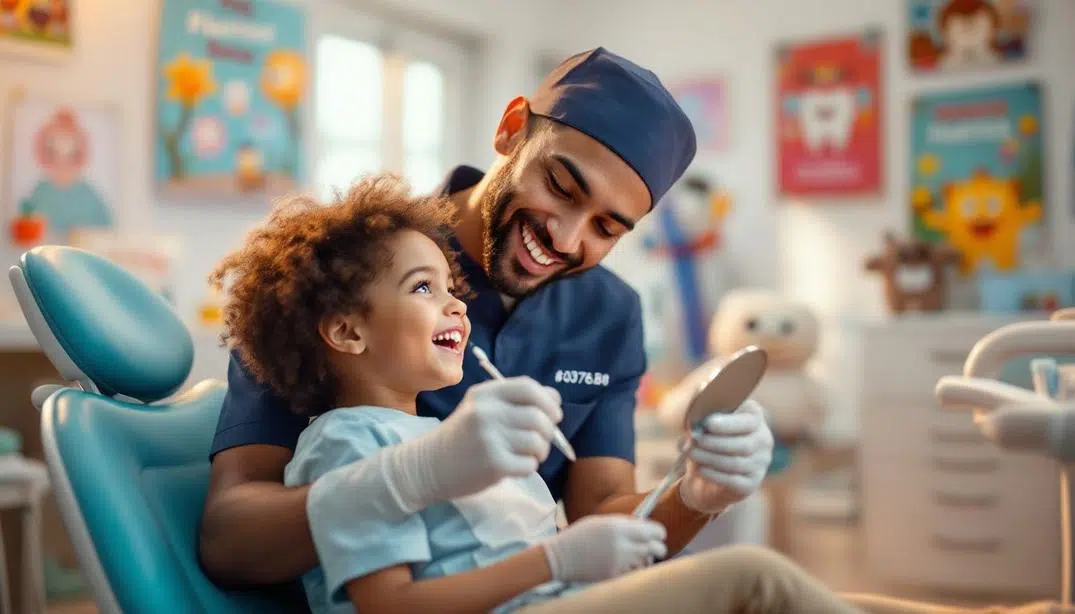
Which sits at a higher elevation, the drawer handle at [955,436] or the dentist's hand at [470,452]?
the dentist's hand at [470,452]

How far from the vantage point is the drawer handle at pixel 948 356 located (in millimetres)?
3158

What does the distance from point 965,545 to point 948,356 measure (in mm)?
589

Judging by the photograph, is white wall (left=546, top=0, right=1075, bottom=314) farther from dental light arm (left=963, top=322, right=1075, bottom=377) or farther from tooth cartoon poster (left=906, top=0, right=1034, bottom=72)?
dental light arm (left=963, top=322, right=1075, bottom=377)

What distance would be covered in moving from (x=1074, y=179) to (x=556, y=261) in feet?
10.2

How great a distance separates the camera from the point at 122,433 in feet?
3.48

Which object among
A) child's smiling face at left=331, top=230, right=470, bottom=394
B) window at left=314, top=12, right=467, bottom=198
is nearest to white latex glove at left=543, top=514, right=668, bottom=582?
child's smiling face at left=331, top=230, right=470, bottom=394

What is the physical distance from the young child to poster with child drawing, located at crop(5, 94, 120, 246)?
2080 mm

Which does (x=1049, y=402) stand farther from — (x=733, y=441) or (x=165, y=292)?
(x=165, y=292)

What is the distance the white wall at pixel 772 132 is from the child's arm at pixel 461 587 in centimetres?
346

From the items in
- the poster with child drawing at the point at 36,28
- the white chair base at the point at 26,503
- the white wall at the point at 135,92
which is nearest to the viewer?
the white chair base at the point at 26,503

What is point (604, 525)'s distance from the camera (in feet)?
2.73

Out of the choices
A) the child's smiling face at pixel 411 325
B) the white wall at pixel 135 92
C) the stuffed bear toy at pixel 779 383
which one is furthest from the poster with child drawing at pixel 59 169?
the child's smiling face at pixel 411 325

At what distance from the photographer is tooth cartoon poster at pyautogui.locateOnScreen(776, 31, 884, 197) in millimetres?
4051

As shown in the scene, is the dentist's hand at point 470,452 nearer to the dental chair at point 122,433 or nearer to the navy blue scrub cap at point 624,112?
the dental chair at point 122,433
